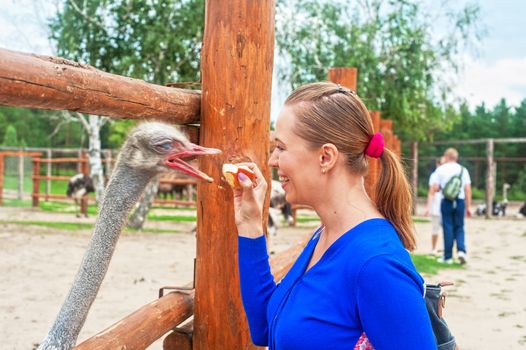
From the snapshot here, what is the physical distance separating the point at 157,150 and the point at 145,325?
0.49 meters

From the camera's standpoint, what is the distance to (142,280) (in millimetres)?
5762

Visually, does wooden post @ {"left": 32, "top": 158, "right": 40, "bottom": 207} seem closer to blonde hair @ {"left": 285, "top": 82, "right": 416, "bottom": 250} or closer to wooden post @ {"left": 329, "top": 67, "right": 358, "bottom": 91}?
wooden post @ {"left": 329, "top": 67, "right": 358, "bottom": 91}

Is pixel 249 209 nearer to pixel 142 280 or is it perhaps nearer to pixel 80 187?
pixel 142 280

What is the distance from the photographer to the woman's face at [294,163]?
138 centimetres

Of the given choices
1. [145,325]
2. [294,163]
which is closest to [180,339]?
[145,325]

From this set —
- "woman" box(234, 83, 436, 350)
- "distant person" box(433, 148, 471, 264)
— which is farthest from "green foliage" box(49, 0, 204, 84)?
"woman" box(234, 83, 436, 350)

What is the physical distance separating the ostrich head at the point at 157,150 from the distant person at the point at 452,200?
559 centimetres

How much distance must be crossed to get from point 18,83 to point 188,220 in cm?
1097

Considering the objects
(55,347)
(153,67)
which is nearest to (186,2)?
(153,67)

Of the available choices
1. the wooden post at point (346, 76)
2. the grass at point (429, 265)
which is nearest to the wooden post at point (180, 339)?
the wooden post at point (346, 76)

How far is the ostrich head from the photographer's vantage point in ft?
5.59

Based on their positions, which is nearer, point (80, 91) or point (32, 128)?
point (80, 91)

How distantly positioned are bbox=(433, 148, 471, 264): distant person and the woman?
564 cm

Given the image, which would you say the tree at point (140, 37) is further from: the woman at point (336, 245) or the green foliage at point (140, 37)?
the woman at point (336, 245)
